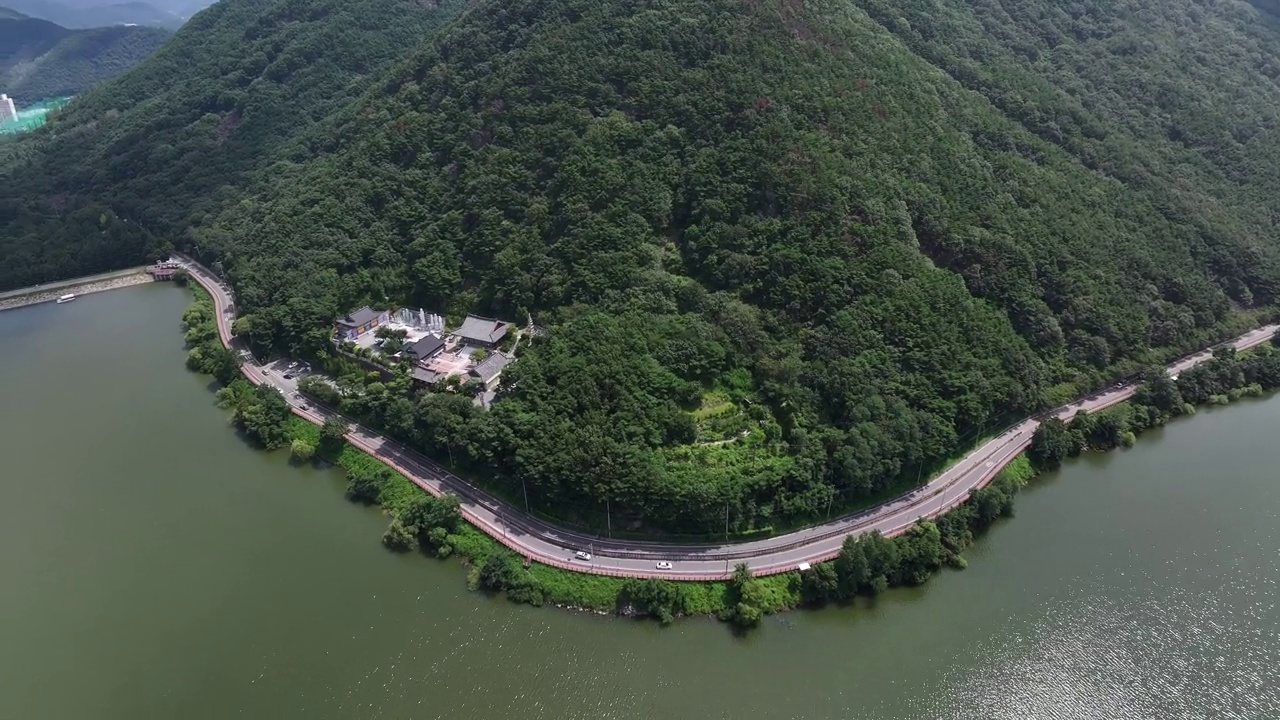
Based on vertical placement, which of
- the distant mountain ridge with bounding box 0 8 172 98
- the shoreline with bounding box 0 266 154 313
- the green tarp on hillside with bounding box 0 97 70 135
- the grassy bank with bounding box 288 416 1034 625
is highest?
the distant mountain ridge with bounding box 0 8 172 98

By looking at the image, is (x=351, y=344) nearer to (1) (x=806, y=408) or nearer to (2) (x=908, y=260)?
(1) (x=806, y=408)

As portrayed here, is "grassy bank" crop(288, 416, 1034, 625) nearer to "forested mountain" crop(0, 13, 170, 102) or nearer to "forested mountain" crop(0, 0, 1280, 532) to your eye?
"forested mountain" crop(0, 0, 1280, 532)

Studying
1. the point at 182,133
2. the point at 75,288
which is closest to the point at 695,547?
the point at 75,288

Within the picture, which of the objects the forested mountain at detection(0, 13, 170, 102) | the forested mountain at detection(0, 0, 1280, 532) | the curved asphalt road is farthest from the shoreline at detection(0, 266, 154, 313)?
the forested mountain at detection(0, 13, 170, 102)

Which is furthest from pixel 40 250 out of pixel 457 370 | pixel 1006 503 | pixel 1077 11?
pixel 1077 11

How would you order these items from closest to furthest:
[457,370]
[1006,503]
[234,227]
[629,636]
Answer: [629,636] < [1006,503] < [457,370] < [234,227]

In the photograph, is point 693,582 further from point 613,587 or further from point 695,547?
point 613,587

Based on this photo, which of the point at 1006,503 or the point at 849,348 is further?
the point at 849,348
